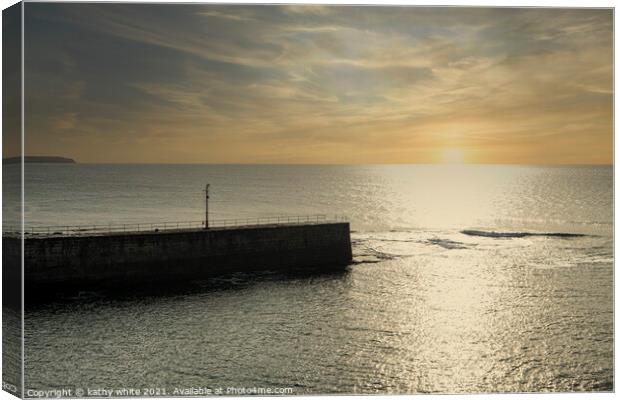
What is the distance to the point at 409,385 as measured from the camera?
16.8 meters

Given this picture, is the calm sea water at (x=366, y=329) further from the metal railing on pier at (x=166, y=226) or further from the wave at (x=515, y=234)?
the wave at (x=515, y=234)

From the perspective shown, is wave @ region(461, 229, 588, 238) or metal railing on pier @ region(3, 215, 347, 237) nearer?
metal railing on pier @ region(3, 215, 347, 237)

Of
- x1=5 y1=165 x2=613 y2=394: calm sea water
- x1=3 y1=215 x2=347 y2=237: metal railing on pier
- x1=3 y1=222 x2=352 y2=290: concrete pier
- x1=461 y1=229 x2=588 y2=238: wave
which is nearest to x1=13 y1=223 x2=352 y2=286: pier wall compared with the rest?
x1=3 y1=222 x2=352 y2=290: concrete pier

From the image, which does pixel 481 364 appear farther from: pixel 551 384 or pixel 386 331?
pixel 386 331

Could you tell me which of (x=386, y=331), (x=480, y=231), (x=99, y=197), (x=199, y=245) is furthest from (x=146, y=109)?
(x=99, y=197)

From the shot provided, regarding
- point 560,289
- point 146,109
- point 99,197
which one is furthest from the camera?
point 99,197

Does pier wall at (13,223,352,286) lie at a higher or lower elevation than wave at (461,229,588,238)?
higher

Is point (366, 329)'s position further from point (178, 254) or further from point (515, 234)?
point (515, 234)

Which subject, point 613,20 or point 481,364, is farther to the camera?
point 481,364

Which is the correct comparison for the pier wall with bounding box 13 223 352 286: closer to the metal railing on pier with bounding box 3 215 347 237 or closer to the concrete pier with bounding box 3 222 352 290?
the concrete pier with bounding box 3 222 352 290

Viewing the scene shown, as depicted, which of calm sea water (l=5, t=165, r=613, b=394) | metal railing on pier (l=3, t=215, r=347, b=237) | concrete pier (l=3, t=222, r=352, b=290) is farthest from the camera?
metal railing on pier (l=3, t=215, r=347, b=237)

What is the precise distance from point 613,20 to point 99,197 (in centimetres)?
7980

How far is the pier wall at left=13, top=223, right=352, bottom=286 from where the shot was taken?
2559cm

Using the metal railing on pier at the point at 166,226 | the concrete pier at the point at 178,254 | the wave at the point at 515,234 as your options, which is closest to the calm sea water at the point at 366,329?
the concrete pier at the point at 178,254
